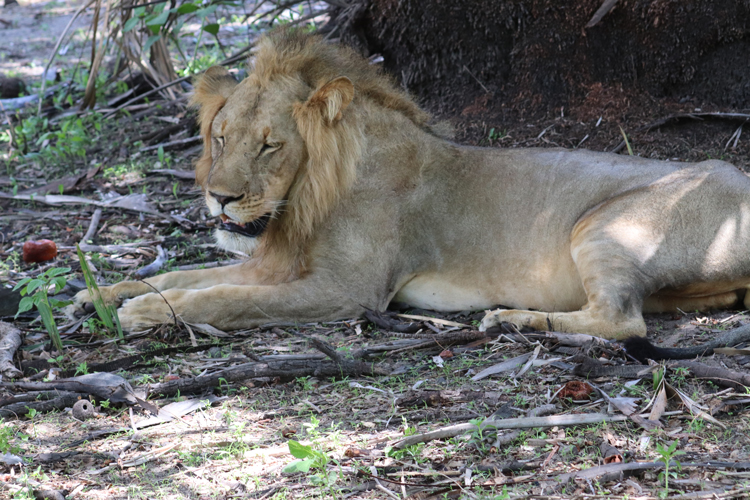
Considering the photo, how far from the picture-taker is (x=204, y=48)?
10.9m

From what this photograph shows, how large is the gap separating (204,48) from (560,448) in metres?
9.35

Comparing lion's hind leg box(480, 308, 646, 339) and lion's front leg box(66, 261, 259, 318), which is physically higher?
lion's front leg box(66, 261, 259, 318)

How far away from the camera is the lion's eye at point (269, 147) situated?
4.25 m

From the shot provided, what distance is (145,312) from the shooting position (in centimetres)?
422

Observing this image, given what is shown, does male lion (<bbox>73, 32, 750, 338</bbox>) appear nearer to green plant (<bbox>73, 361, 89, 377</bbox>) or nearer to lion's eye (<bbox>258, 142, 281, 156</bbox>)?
lion's eye (<bbox>258, 142, 281, 156</bbox>)

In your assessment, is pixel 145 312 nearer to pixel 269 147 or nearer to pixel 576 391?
pixel 269 147

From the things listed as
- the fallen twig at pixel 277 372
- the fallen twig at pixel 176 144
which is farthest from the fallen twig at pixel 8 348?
the fallen twig at pixel 176 144

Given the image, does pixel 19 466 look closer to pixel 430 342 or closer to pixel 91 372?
pixel 91 372

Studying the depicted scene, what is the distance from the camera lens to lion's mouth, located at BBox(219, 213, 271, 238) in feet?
14.0

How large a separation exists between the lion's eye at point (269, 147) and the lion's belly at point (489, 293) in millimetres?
1054

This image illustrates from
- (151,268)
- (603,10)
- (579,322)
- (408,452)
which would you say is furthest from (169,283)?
(603,10)

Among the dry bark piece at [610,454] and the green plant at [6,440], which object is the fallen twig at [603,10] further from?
the green plant at [6,440]

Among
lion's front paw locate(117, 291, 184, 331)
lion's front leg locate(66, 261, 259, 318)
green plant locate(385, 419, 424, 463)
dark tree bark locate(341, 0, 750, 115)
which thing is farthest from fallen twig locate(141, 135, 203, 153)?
green plant locate(385, 419, 424, 463)

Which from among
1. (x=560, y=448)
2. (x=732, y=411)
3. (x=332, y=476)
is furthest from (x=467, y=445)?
(x=732, y=411)
